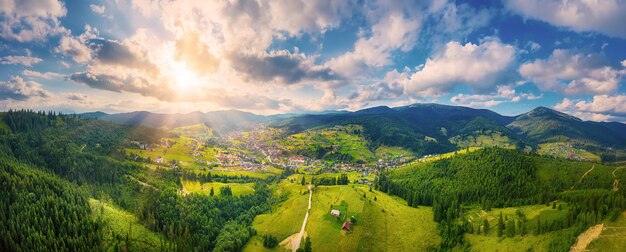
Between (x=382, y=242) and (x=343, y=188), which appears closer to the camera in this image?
(x=382, y=242)

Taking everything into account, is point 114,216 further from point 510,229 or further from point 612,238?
point 612,238

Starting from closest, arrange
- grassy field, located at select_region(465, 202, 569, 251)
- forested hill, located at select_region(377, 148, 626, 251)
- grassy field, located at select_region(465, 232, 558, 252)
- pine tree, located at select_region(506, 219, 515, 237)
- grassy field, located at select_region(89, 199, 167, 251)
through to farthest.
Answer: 1. grassy field, located at select_region(465, 232, 558, 252)
2. grassy field, located at select_region(465, 202, 569, 251)
3. forested hill, located at select_region(377, 148, 626, 251)
4. pine tree, located at select_region(506, 219, 515, 237)
5. grassy field, located at select_region(89, 199, 167, 251)

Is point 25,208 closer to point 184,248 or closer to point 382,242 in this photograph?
point 184,248

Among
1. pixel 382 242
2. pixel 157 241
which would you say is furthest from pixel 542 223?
pixel 157 241

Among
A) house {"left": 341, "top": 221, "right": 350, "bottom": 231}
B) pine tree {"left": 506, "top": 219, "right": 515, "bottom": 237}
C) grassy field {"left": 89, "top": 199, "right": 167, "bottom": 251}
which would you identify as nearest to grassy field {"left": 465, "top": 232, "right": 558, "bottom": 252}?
pine tree {"left": 506, "top": 219, "right": 515, "bottom": 237}

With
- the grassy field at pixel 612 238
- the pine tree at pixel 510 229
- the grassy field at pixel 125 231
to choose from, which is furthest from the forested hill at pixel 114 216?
the grassy field at pixel 612 238

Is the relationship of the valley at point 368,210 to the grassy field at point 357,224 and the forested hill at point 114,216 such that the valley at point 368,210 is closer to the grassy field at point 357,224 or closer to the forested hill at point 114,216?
the grassy field at point 357,224

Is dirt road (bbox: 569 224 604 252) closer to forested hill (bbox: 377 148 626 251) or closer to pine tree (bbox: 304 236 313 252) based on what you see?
forested hill (bbox: 377 148 626 251)
